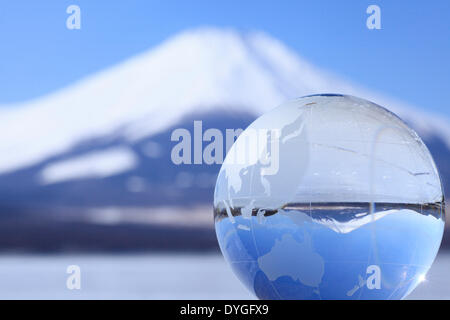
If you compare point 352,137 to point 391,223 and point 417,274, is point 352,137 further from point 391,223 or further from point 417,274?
point 417,274

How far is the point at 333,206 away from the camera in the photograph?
7379 mm

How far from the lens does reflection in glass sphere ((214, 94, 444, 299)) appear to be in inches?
291

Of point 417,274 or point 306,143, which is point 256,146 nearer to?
point 306,143

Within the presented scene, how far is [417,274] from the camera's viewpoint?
7906 mm

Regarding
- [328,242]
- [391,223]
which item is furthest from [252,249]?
[391,223]

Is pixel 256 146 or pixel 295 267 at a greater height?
pixel 256 146

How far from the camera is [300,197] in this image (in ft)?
24.4

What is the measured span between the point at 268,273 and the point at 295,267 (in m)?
0.32

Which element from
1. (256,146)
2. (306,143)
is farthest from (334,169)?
(256,146)

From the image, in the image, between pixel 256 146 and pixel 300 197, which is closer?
pixel 300 197

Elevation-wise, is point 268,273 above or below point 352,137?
below

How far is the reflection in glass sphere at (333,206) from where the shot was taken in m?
7.40
